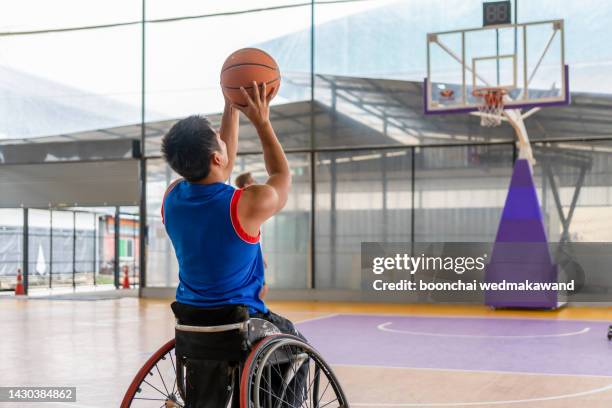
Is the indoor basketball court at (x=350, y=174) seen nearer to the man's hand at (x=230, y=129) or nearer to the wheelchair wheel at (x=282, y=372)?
the wheelchair wheel at (x=282, y=372)

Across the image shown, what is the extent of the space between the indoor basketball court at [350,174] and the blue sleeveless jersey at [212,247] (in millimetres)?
3620

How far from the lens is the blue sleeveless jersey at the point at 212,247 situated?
2334 millimetres

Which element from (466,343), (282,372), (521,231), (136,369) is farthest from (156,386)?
(521,231)

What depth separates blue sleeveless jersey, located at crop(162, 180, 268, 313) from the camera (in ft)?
7.66

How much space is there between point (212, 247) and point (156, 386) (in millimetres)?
3045

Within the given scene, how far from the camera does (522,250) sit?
10.8 m

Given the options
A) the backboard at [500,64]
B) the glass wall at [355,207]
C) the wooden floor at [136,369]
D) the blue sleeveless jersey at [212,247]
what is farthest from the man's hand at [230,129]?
the glass wall at [355,207]

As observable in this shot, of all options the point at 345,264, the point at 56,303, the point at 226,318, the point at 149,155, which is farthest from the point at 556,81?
the point at 226,318

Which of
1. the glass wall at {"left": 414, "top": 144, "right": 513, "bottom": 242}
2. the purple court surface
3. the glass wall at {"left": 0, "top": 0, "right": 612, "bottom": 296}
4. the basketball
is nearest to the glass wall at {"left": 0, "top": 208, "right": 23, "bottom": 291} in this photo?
the glass wall at {"left": 0, "top": 0, "right": 612, "bottom": 296}

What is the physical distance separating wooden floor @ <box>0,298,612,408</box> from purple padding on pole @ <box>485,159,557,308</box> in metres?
0.83

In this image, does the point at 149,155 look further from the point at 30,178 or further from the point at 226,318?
the point at 226,318

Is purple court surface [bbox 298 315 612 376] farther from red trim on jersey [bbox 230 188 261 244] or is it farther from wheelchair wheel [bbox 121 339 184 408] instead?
red trim on jersey [bbox 230 188 261 244]

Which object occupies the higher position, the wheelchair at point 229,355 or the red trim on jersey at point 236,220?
the red trim on jersey at point 236,220

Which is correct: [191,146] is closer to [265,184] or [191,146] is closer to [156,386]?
[265,184]
